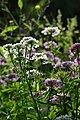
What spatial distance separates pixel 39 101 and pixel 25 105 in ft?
0.62

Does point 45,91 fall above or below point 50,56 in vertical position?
below

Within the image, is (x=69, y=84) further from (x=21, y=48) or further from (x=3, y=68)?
(x=3, y=68)

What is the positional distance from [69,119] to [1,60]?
5.00 feet

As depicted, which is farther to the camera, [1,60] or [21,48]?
[1,60]

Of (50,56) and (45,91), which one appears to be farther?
(50,56)

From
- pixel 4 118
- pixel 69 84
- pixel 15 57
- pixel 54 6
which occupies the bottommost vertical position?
pixel 4 118

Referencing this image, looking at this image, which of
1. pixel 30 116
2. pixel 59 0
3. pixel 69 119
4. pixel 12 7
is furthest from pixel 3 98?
pixel 59 0

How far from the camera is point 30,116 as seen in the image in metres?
2.61

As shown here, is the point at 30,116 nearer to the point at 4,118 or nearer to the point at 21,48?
the point at 4,118

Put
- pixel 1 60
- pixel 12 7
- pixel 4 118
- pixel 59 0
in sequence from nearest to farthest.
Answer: pixel 4 118 < pixel 1 60 < pixel 12 7 < pixel 59 0

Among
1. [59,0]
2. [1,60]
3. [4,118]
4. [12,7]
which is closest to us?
[4,118]

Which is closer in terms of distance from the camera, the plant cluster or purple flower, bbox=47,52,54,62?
the plant cluster

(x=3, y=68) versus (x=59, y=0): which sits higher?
(x=59, y=0)

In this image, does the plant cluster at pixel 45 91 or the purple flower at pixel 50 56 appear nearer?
the plant cluster at pixel 45 91
